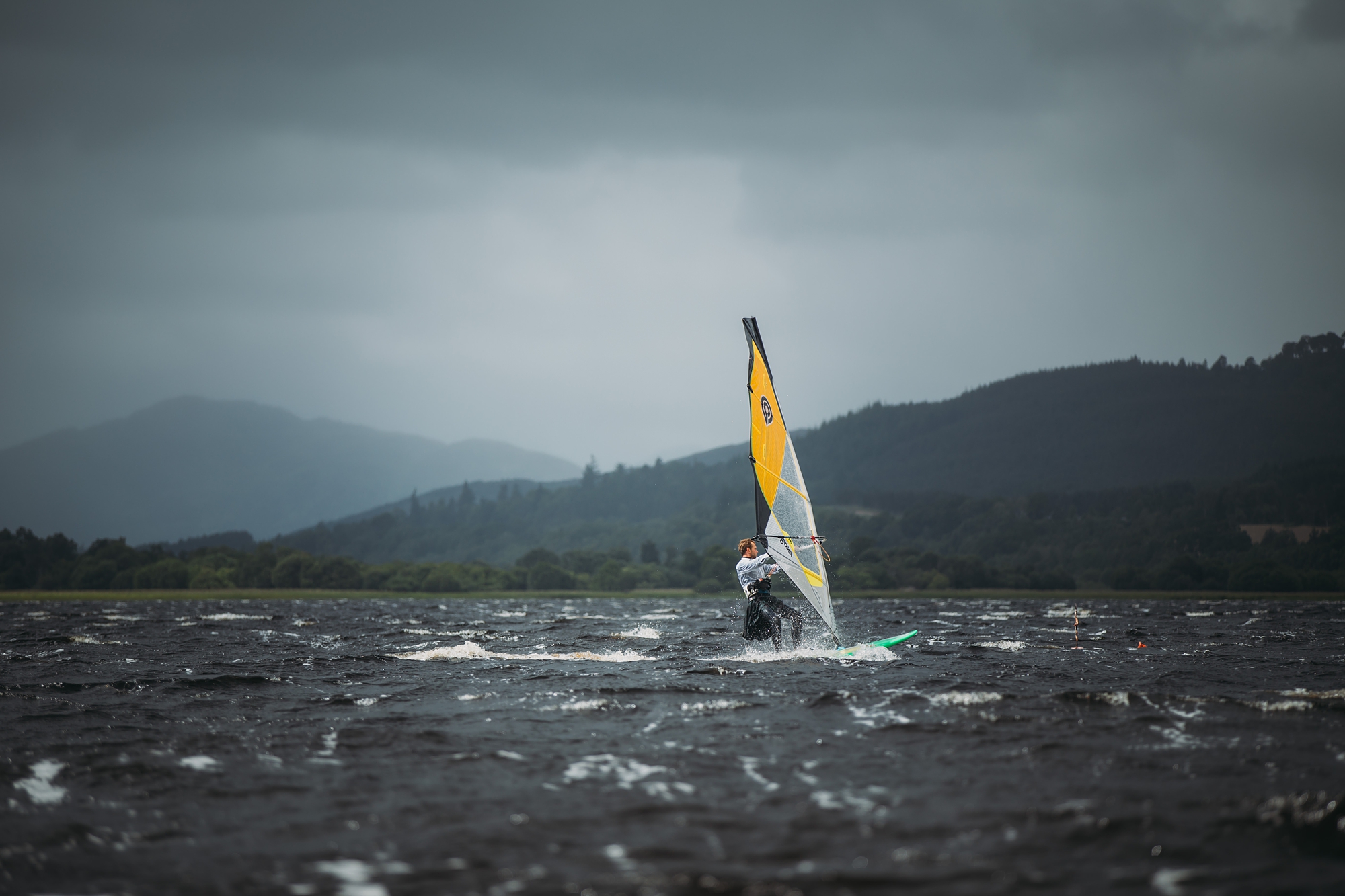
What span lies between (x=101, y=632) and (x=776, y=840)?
41205 mm

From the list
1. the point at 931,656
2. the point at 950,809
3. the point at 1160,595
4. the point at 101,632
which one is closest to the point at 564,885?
the point at 950,809

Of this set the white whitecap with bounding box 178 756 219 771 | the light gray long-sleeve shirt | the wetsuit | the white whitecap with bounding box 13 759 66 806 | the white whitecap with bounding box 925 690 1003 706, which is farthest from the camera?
the wetsuit

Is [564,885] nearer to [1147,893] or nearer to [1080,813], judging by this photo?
[1147,893]

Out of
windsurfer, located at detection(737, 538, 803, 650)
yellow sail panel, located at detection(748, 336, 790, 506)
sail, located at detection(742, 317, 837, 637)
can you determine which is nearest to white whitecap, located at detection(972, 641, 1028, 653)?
windsurfer, located at detection(737, 538, 803, 650)

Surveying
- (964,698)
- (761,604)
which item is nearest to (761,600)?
(761,604)

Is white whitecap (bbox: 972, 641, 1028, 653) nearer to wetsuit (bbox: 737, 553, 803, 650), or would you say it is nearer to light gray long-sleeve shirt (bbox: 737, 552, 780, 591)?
wetsuit (bbox: 737, 553, 803, 650)

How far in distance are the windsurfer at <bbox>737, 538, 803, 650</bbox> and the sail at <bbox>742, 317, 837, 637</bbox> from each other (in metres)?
0.62

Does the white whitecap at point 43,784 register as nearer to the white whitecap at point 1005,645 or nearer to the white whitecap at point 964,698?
the white whitecap at point 964,698

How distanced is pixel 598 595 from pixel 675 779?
154985 mm

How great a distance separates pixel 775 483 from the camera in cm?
2409

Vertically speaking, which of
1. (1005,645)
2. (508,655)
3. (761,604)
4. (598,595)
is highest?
(761,604)

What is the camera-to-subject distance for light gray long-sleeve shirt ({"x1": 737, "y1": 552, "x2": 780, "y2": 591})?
2459 centimetres

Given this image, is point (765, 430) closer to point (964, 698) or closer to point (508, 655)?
point (964, 698)

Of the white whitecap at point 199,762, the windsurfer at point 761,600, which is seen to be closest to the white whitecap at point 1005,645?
the windsurfer at point 761,600
